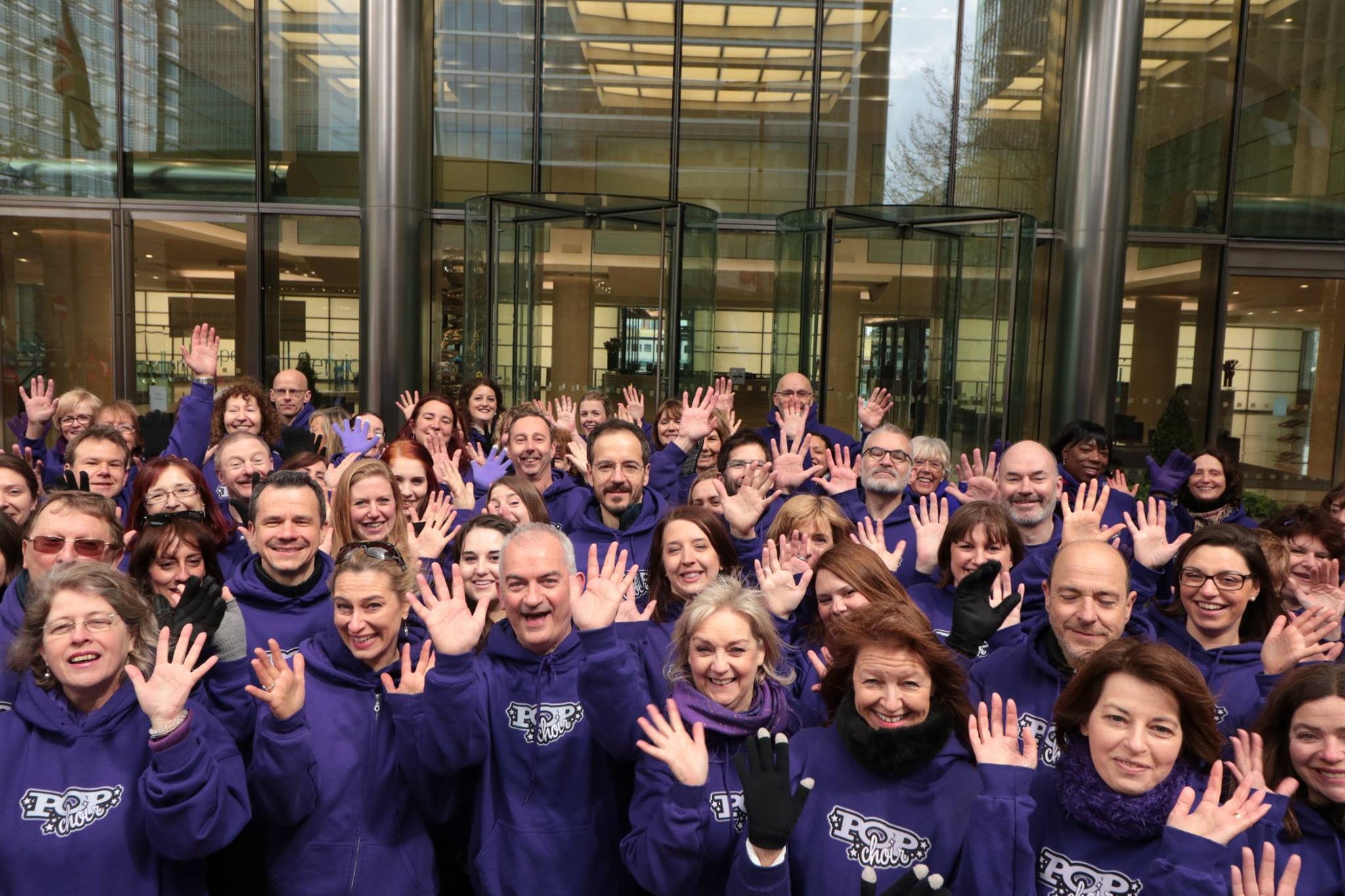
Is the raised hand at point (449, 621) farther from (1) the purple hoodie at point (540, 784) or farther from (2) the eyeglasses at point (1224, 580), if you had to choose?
(2) the eyeglasses at point (1224, 580)

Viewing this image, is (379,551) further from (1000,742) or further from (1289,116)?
(1289,116)

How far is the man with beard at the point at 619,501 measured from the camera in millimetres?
5035

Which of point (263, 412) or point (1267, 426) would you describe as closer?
point (263, 412)

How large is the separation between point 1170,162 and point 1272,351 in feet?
8.35

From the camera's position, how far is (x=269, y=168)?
11.9 m

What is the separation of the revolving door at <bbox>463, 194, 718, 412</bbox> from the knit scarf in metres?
8.72

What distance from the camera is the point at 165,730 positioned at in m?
2.74

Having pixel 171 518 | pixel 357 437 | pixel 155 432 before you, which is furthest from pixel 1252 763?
pixel 155 432

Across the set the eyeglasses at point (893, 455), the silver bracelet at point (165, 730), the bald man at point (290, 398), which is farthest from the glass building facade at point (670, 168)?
the silver bracelet at point (165, 730)

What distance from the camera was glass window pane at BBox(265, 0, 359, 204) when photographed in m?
12.0

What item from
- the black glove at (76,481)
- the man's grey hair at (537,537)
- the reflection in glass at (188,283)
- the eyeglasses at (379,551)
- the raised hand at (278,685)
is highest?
the reflection in glass at (188,283)

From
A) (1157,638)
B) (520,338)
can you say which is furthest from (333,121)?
(1157,638)

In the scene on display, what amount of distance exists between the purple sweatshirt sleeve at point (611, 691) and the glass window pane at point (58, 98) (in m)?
11.2

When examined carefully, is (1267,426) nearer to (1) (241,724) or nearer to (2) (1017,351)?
(2) (1017,351)
